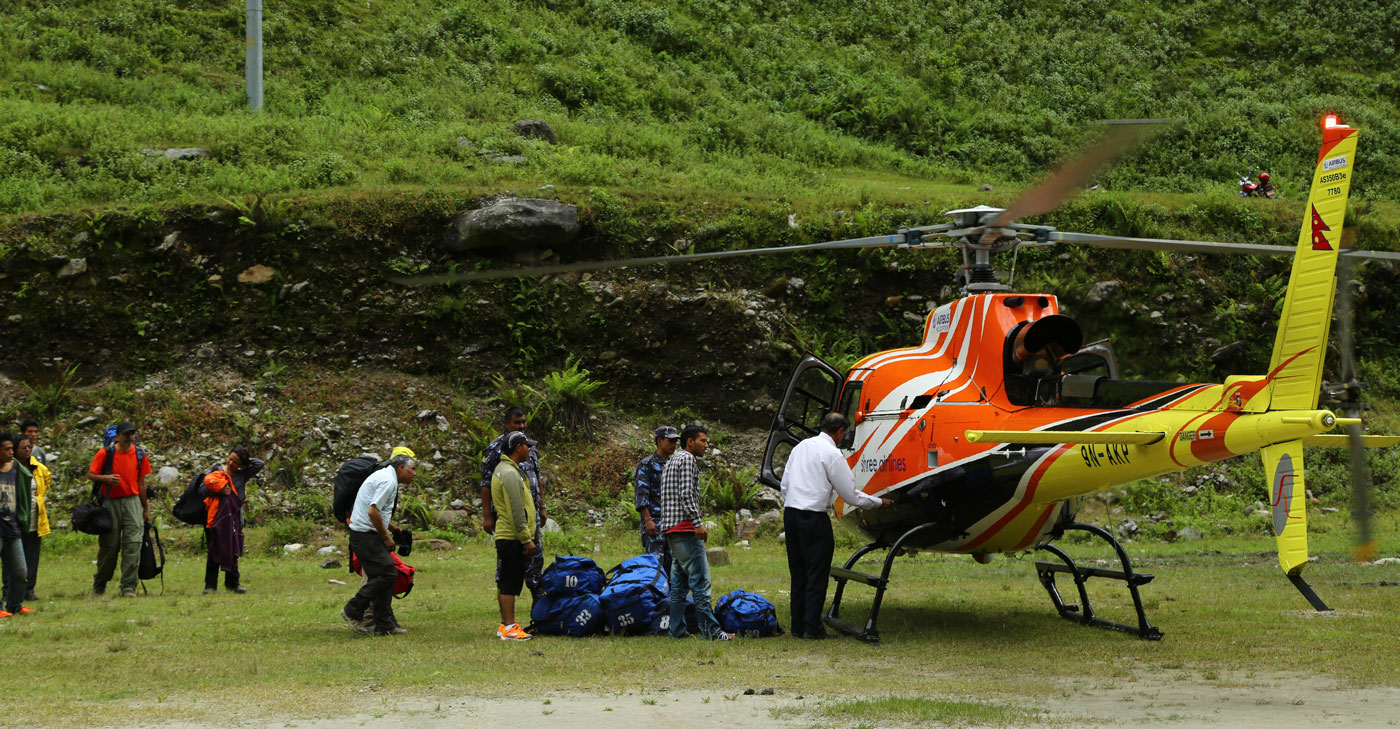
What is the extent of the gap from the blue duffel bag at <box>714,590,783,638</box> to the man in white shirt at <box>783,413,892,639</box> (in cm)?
30

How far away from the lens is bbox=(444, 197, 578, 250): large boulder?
67.5 feet

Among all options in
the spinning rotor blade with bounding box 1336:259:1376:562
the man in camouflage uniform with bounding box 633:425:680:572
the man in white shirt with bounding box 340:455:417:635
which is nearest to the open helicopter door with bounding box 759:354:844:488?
the man in camouflage uniform with bounding box 633:425:680:572

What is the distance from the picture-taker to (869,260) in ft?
71.6

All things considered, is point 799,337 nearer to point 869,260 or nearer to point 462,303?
point 869,260

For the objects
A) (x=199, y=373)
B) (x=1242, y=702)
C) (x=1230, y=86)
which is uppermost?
(x=1230, y=86)

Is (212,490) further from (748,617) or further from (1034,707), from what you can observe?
(1034,707)

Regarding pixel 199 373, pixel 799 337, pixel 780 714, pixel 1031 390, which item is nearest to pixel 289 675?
pixel 780 714

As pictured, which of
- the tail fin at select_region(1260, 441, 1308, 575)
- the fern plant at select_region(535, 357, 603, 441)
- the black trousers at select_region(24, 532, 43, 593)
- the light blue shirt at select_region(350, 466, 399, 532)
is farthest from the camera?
the fern plant at select_region(535, 357, 603, 441)

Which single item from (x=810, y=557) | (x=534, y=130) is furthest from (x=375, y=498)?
(x=534, y=130)

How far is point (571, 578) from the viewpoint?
10.4m

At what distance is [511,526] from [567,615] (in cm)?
99

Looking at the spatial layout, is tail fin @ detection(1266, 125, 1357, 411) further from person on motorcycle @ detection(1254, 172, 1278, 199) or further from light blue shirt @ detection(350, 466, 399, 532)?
person on motorcycle @ detection(1254, 172, 1278, 199)

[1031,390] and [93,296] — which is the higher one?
[93,296]

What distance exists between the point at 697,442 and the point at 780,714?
391cm
